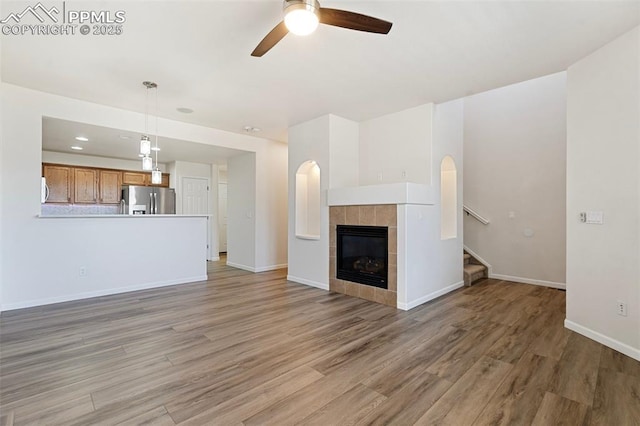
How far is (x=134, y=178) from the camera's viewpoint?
728 cm

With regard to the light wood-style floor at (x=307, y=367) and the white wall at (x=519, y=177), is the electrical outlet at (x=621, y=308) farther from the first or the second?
the white wall at (x=519, y=177)

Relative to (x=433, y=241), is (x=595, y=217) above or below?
above

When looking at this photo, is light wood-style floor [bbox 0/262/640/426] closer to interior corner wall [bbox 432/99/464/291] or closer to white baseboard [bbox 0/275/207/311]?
white baseboard [bbox 0/275/207/311]

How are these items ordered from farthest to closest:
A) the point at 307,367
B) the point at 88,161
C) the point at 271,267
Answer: the point at 88,161
the point at 271,267
the point at 307,367

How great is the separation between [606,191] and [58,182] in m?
8.84

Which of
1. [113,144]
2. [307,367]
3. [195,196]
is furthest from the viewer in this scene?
[195,196]

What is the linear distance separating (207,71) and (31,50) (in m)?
1.61

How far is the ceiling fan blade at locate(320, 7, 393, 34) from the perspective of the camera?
1.99 meters

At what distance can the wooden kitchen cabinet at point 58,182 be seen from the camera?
6.21 meters

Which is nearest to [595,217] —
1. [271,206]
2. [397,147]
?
[397,147]

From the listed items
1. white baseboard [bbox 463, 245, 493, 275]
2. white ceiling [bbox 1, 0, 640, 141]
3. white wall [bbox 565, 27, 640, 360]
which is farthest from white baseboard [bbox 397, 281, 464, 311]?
white ceiling [bbox 1, 0, 640, 141]

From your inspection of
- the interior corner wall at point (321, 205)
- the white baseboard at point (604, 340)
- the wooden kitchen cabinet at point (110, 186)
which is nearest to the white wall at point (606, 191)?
the white baseboard at point (604, 340)

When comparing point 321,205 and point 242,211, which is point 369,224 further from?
point 242,211

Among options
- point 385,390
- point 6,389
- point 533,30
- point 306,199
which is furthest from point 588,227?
point 6,389
